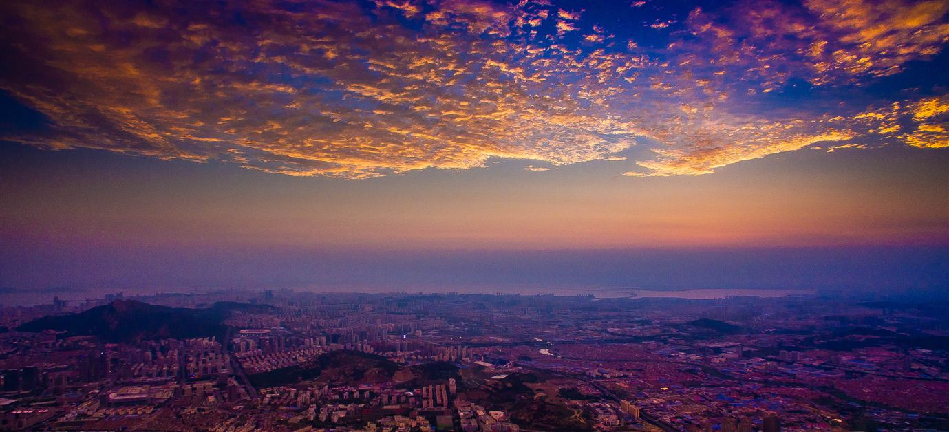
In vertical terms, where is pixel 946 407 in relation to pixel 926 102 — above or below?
below

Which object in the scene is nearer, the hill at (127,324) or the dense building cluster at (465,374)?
the dense building cluster at (465,374)

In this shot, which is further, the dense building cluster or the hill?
the hill

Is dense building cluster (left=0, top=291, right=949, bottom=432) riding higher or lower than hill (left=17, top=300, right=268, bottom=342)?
lower

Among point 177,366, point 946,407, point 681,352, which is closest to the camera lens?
point 946,407

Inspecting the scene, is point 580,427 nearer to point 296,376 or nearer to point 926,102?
point 296,376

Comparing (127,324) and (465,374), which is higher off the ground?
(127,324)

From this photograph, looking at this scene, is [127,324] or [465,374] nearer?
[465,374]

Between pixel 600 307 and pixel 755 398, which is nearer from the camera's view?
pixel 755 398

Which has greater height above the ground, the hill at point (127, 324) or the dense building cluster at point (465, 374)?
the hill at point (127, 324)

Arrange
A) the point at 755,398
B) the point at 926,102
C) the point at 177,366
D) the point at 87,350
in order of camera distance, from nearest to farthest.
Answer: the point at 926,102 < the point at 755,398 < the point at 177,366 < the point at 87,350

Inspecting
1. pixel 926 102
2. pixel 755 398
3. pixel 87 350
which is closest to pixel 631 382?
pixel 755 398
